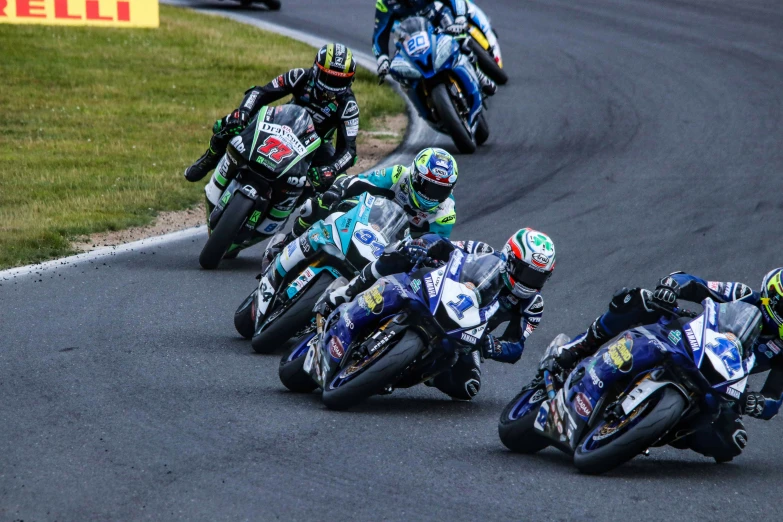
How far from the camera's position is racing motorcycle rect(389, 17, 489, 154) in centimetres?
1457

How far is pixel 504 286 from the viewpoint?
24.1 feet

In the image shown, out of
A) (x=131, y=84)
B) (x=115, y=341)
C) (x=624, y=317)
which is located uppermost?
(x=624, y=317)

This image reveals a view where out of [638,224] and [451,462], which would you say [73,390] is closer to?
[451,462]

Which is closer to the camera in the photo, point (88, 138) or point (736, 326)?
point (736, 326)

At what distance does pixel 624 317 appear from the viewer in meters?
6.93

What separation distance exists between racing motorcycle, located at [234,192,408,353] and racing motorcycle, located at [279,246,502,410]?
0.85 m

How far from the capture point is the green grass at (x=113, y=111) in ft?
41.9

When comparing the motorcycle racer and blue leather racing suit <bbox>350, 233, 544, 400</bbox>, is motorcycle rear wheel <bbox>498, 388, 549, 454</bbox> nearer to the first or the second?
blue leather racing suit <bbox>350, 233, 544, 400</bbox>

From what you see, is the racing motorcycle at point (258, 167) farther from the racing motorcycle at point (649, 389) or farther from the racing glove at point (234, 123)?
the racing motorcycle at point (649, 389)

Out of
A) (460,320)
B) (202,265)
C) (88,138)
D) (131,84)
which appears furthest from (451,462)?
(131,84)

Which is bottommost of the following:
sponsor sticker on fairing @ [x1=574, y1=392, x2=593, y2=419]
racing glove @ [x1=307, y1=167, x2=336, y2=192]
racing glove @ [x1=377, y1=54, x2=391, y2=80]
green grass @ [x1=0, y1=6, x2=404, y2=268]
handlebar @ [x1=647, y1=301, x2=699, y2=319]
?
green grass @ [x1=0, y1=6, x2=404, y2=268]

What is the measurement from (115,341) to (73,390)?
1.23 meters

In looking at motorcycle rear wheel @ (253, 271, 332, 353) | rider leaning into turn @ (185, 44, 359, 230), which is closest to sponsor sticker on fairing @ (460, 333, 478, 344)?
motorcycle rear wheel @ (253, 271, 332, 353)

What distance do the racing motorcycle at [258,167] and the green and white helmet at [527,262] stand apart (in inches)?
137
